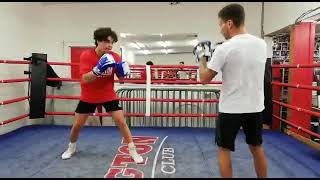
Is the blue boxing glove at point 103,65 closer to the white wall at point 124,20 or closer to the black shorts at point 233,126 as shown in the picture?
the black shorts at point 233,126

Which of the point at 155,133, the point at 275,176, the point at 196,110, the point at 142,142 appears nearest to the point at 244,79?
the point at 275,176

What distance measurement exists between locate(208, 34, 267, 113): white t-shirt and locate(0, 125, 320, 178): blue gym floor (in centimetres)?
80

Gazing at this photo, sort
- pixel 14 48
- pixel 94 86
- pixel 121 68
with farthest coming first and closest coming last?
pixel 14 48 → pixel 94 86 → pixel 121 68

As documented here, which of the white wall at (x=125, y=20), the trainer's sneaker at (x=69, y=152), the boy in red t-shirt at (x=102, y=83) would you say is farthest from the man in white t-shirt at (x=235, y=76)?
the white wall at (x=125, y=20)

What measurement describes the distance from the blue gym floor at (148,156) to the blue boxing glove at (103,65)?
787 mm

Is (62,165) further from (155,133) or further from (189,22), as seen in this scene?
(189,22)

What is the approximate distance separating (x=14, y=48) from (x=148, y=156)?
103 inches

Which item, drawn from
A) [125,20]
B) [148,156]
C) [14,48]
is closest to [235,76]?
[148,156]

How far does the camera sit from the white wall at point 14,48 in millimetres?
3875

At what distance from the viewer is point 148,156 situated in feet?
9.32

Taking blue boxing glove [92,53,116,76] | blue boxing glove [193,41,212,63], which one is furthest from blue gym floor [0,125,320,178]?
blue boxing glove [193,41,212,63]

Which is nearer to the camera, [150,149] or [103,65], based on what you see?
[103,65]

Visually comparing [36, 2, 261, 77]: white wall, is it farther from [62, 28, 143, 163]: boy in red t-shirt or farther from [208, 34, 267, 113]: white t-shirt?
[208, 34, 267, 113]: white t-shirt

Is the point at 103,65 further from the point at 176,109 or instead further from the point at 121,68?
the point at 176,109
